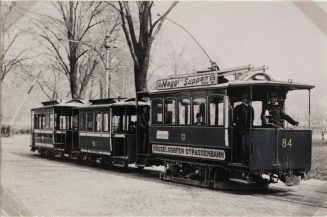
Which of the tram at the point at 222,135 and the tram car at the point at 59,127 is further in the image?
the tram car at the point at 59,127

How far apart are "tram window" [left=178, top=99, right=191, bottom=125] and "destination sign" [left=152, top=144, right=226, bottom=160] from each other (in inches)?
29.2

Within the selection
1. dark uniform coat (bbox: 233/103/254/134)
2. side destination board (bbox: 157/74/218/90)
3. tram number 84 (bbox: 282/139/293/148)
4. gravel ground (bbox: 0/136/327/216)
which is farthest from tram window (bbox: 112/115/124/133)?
tram number 84 (bbox: 282/139/293/148)

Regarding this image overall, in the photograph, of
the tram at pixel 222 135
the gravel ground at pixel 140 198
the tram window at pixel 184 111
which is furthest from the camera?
the tram window at pixel 184 111

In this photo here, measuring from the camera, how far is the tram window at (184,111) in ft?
45.3

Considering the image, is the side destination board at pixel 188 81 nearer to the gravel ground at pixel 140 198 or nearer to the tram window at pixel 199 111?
the tram window at pixel 199 111

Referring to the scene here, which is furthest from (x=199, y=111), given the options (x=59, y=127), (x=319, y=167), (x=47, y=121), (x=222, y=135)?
(x=47, y=121)

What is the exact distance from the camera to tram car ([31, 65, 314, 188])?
39.2 ft

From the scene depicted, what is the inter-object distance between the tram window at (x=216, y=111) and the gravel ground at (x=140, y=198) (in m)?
1.78

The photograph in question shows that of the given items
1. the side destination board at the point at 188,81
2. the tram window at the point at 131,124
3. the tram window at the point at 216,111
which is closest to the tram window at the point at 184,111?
the side destination board at the point at 188,81

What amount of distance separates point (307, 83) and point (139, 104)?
21.6 feet

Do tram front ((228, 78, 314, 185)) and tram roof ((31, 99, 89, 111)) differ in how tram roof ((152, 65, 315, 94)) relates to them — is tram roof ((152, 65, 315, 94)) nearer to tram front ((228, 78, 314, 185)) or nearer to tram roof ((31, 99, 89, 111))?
tram front ((228, 78, 314, 185))

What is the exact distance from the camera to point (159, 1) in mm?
20625

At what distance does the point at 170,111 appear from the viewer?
14.7 metres

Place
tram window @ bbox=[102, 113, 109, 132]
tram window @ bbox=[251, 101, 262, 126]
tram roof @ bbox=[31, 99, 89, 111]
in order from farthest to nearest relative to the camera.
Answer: tram roof @ bbox=[31, 99, 89, 111], tram window @ bbox=[102, 113, 109, 132], tram window @ bbox=[251, 101, 262, 126]
